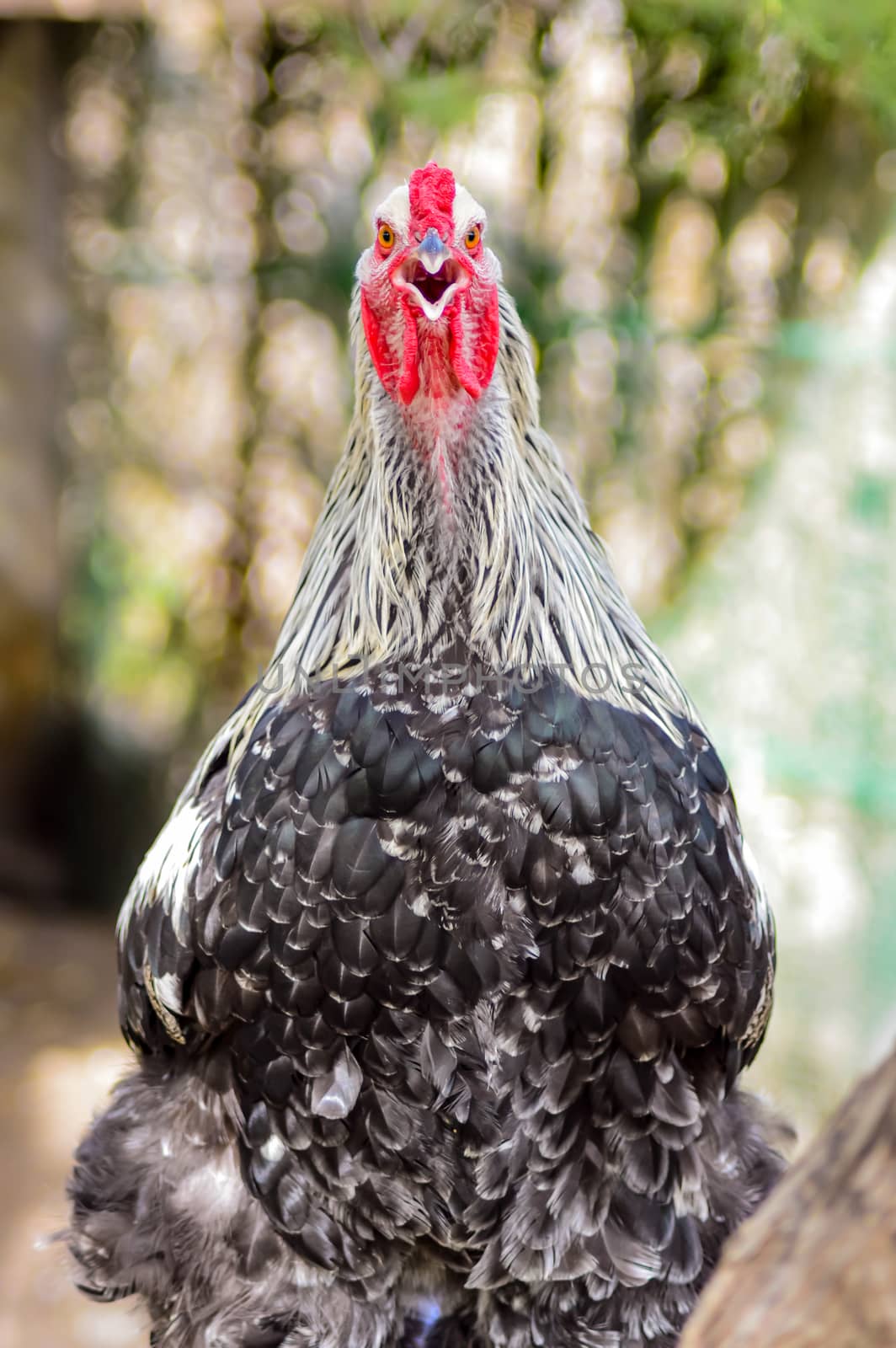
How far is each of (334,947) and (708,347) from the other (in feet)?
11.2

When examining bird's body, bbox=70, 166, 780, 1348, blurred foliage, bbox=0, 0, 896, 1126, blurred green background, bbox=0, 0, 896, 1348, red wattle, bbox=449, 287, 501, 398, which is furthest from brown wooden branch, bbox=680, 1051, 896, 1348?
blurred foliage, bbox=0, 0, 896, 1126

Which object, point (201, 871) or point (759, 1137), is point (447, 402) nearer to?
point (201, 871)

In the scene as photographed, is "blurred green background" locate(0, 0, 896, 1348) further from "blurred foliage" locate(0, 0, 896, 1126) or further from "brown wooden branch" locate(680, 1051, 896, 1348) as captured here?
"brown wooden branch" locate(680, 1051, 896, 1348)

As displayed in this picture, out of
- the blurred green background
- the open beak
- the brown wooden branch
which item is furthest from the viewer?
the blurred green background

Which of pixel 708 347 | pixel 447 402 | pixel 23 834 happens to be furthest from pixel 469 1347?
pixel 23 834

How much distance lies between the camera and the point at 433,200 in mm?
2143

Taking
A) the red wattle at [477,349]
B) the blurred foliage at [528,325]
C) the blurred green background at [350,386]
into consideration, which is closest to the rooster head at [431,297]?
the red wattle at [477,349]

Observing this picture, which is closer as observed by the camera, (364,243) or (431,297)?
(431,297)

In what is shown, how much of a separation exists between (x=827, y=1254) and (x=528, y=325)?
4.34 m

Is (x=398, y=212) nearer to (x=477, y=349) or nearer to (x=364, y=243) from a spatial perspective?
(x=477, y=349)

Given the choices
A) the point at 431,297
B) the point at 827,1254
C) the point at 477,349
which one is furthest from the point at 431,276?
the point at 827,1254

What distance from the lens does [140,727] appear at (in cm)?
670

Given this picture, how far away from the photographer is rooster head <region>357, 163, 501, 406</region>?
2.12 m

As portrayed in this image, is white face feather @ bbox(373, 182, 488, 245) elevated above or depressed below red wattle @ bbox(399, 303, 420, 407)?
above
